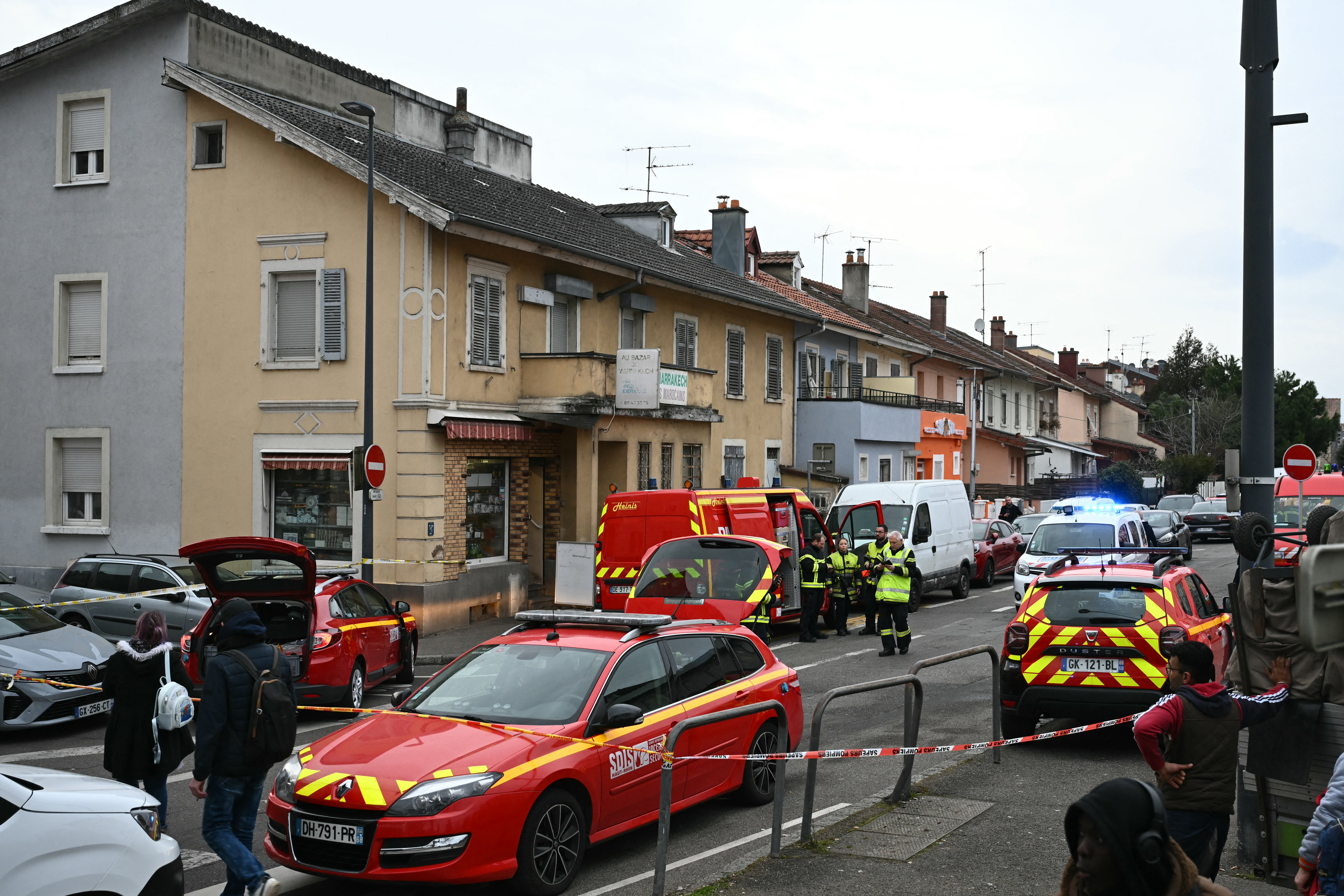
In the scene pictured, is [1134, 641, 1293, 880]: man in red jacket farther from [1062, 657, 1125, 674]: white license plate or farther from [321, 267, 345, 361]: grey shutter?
[321, 267, 345, 361]: grey shutter

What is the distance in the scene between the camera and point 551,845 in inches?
282

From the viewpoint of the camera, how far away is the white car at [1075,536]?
2173cm

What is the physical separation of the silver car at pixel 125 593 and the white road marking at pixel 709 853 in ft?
30.6

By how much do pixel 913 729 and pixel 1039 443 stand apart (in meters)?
50.8

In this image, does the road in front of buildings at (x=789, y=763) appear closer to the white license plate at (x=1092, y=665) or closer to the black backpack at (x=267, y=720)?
the white license plate at (x=1092, y=665)

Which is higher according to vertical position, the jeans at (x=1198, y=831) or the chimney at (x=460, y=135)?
the chimney at (x=460, y=135)

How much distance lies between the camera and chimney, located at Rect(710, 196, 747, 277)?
1485 inches

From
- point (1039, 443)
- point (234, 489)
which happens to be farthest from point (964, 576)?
point (1039, 443)

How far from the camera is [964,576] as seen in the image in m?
26.1

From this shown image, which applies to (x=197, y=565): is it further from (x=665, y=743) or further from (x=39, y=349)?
(x=39, y=349)

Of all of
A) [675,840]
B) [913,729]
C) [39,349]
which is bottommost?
[675,840]

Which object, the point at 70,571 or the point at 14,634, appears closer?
the point at 14,634

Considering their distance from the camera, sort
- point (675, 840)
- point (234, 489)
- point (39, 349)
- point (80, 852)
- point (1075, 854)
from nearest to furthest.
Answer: point (1075, 854)
point (80, 852)
point (675, 840)
point (234, 489)
point (39, 349)

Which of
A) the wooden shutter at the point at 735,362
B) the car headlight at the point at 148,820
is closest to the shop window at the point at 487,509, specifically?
the wooden shutter at the point at 735,362
